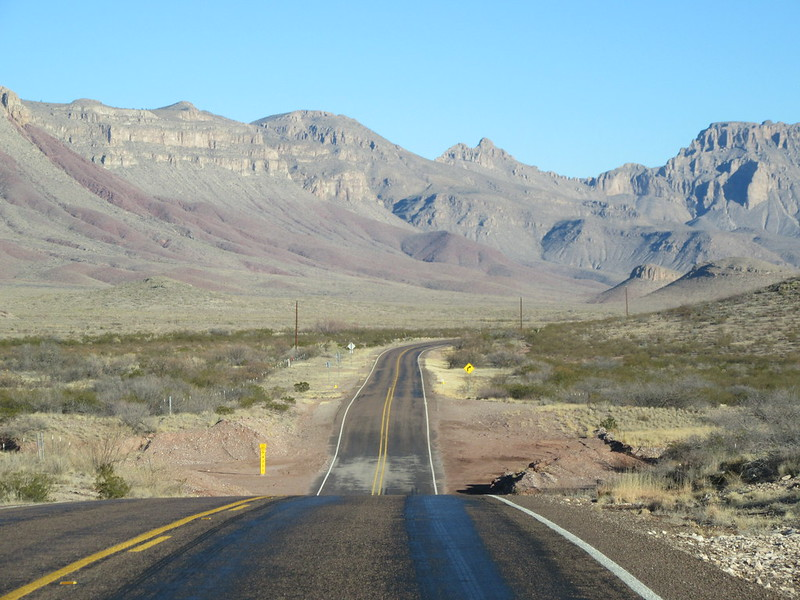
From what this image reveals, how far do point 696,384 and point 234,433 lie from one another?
2401 cm

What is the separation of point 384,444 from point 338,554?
82.6 feet

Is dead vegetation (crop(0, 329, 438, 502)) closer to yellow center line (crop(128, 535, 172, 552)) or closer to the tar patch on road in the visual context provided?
yellow center line (crop(128, 535, 172, 552))

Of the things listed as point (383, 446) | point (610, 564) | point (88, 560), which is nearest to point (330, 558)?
point (88, 560)

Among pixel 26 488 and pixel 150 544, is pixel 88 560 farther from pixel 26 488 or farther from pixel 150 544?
pixel 26 488

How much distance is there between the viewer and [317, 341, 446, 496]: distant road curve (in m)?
25.6

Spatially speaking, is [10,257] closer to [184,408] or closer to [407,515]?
[184,408]

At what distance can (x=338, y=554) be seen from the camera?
7641 mm

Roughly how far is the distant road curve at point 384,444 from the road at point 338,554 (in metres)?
12.2

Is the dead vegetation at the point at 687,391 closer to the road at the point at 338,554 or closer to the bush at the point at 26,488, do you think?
the road at the point at 338,554

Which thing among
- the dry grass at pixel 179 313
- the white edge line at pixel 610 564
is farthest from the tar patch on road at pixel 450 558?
the dry grass at pixel 179 313

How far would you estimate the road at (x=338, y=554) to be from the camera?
Result: 638cm

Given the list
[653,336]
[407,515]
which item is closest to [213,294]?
[653,336]

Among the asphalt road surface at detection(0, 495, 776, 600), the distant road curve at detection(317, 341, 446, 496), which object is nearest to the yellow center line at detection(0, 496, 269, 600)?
the asphalt road surface at detection(0, 495, 776, 600)

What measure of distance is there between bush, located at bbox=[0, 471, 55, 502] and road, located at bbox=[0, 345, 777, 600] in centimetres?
239
